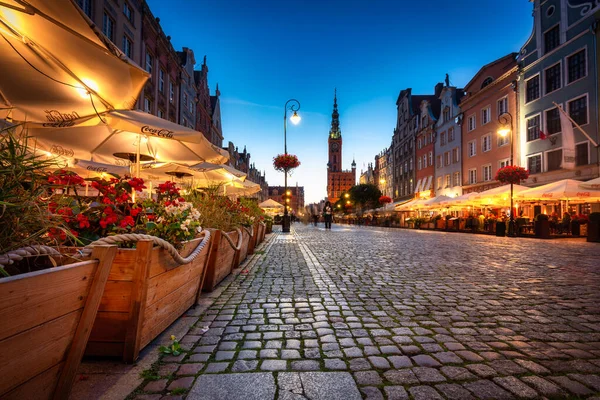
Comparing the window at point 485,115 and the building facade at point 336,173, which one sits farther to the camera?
the building facade at point 336,173

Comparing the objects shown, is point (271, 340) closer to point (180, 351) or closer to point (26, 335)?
point (180, 351)

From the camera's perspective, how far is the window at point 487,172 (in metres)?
29.9

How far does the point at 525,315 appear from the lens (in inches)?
146

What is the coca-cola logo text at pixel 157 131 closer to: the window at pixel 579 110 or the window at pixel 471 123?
the window at pixel 579 110

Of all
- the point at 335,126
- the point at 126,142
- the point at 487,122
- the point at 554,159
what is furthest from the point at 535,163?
the point at 335,126

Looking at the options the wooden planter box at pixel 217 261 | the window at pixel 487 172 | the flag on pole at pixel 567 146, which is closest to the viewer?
the wooden planter box at pixel 217 261

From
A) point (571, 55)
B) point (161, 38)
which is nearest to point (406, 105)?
point (571, 55)

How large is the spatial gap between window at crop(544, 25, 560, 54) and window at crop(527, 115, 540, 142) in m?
4.75

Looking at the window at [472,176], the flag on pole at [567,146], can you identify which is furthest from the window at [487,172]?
the flag on pole at [567,146]

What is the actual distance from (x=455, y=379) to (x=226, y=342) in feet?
6.09

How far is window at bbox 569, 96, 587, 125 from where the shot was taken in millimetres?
20406

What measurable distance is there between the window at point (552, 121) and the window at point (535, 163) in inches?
71.1

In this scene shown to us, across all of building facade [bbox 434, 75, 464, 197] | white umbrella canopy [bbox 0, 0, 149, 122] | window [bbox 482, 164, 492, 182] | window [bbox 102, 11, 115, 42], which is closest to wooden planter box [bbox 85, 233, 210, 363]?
white umbrella canopy [bbox 0, 0, 149, 122]

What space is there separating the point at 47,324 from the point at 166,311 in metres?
1.56
